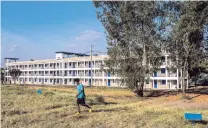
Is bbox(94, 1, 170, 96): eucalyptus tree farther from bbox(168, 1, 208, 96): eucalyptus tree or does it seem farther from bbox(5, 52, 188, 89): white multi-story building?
bbox(5, 52, 188, 89): white multi-story building

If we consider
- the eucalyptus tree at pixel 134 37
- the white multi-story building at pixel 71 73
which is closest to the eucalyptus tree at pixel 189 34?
the eucalyptus tree at pixel 134 37

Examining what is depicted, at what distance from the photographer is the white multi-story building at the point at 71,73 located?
55.7 m

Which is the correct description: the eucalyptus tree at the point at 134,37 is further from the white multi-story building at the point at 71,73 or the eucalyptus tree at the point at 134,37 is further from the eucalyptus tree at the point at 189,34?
the white multi-story building at the point at 71,73

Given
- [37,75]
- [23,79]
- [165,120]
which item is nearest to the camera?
[165,120]

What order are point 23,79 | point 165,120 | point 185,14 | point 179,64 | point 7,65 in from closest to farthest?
point 165,120 → point 185,14 → point 179,64 → point 23,79 → point 7,65

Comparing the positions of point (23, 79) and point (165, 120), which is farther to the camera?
point (23, 79)

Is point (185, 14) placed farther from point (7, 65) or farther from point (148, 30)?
point (7, 65)

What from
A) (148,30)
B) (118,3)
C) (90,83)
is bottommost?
(90,83)

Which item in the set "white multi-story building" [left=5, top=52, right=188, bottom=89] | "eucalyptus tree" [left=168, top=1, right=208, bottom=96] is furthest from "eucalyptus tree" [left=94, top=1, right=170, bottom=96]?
"white multi-story building" [left=5, top=52, right=188, bottom=89]

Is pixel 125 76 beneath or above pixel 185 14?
beneath

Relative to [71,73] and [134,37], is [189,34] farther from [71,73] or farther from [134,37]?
[71,73]

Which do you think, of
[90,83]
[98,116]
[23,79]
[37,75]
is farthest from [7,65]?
[98,116]

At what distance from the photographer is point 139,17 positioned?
23.9 meters

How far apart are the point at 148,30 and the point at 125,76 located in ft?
14.0
